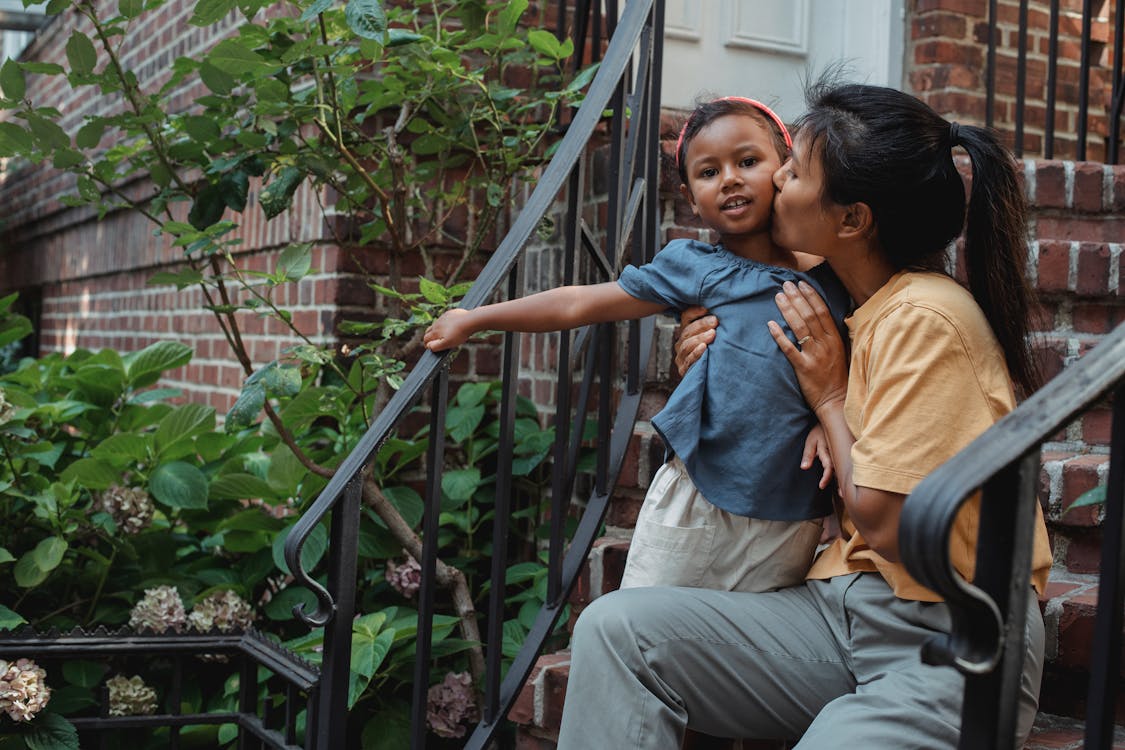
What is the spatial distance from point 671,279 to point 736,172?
0.20m

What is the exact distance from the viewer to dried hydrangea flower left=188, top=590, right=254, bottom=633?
8.78 ft

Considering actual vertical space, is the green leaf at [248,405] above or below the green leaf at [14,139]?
below

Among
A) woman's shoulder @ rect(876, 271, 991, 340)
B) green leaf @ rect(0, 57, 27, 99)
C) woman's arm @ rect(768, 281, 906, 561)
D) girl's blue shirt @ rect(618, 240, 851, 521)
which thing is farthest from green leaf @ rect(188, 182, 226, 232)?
woman's shoulder @ rect(876, 271, 991, 340)

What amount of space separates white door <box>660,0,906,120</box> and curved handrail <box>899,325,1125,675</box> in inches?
111

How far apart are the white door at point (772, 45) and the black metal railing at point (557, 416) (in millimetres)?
1083

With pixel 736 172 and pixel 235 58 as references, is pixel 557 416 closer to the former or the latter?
pixel 736 172

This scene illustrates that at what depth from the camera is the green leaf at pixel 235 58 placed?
2.43 m

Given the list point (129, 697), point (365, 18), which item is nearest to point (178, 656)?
point (129, 697)

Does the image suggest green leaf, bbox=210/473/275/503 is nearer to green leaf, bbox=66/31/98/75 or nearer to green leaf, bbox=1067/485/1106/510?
green leaf, bbox=66/31/98/75

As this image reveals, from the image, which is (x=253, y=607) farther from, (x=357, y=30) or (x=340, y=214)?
(x=357, y=30)

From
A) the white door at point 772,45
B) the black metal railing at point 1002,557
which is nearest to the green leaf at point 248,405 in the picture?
the black metal railing at point 1002,557

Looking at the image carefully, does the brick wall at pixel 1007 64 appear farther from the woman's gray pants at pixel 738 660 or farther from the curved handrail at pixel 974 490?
the curved handrail at pixel 974 490

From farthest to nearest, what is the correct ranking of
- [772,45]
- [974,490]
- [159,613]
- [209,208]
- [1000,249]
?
[772,45] → [209,208] → [159,613] → [1000,249] → [974,490]

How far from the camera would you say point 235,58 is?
2.45 metres
